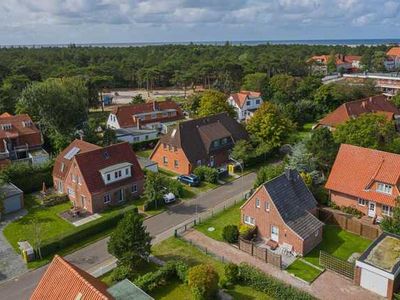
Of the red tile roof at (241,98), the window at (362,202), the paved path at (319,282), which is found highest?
the red tile roof at (241,98)

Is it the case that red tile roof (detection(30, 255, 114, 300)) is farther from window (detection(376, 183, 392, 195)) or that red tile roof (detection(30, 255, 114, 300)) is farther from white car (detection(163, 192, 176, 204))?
window (detection(376, 183, 392, 195))

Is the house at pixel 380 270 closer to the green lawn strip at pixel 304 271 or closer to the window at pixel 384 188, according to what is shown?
the green lawn strip at pixel 304 271

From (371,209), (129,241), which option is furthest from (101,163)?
(371,209)

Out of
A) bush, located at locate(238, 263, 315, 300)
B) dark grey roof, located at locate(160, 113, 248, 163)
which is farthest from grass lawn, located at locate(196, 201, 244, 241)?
dark grey roof, located at locate(160, 113, 248, 163)

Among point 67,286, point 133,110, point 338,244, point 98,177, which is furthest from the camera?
point 133,110

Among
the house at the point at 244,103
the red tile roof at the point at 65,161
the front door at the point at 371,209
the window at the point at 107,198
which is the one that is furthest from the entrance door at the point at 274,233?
the house at the point at 244,103

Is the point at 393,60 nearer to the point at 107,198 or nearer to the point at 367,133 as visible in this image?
the point at 367,133
